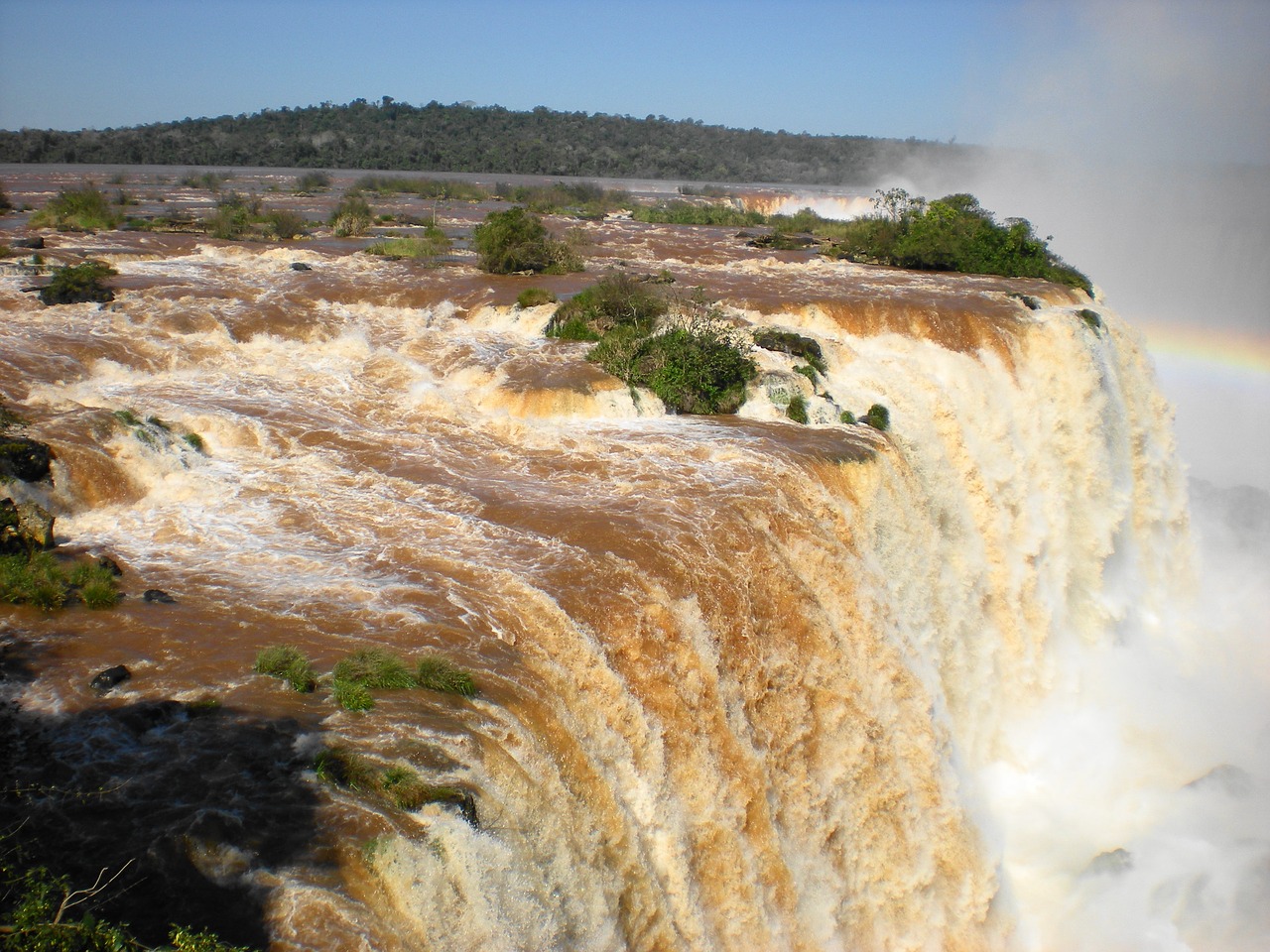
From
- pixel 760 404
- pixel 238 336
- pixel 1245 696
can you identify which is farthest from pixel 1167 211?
pixel 238 336

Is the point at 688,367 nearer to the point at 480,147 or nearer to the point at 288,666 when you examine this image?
the point at 288,666

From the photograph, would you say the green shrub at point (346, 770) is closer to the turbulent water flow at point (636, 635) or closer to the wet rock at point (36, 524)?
the turbulent water flow at point (636, 635)

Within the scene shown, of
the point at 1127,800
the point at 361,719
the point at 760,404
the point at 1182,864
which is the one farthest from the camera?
the point at 760,404

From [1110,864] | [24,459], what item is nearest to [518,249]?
[24,459]

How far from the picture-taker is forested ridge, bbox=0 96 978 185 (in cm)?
7531

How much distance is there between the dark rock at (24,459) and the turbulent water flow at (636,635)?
246 mm

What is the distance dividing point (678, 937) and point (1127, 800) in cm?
907

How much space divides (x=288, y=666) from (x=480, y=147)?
89727 millimetres

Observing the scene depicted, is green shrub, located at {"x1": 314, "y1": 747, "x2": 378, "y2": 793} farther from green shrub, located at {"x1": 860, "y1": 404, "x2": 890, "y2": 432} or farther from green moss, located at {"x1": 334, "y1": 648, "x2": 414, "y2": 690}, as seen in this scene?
green shrub, located at {"x1": 860, "y1": 404, "x2": 890, "y2": 432}

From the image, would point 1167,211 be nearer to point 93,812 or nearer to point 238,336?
point 238,336

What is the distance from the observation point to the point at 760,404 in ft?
49.5

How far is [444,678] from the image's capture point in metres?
7.25

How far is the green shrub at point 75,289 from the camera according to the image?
1706cm

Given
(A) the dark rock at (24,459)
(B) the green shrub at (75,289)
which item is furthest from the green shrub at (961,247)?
(A) the dark rock at (24,459)
